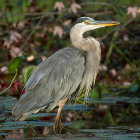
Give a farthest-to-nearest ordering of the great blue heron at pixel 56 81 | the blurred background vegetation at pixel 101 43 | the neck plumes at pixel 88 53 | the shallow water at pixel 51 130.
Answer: the blurred background vegetation at pixel 101 43 < the neck plumes at pixel 88 53 < the great blue heron at pixel 56 81 < the shallow water at pixel 51 130

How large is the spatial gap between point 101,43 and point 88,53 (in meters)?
3.00

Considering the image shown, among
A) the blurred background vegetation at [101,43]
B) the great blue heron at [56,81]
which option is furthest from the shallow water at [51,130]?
the blurred background vegetation at [101,43]

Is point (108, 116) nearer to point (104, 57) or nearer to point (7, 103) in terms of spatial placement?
point (7, 103)

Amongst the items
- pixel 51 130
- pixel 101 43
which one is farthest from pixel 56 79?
pixel 101 43

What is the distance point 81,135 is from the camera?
4.64 metres

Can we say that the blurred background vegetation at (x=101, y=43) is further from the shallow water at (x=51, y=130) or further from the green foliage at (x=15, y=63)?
the shallow water at (x=51, y=130)

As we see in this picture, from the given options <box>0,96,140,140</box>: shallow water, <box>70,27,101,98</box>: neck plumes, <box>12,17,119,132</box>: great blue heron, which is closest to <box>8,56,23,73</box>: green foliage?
<box>12,17,119,132</box>: great blue heron

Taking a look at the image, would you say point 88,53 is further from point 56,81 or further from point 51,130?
point 51,130

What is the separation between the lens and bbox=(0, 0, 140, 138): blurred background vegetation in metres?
7.16

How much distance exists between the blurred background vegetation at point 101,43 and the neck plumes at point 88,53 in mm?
632

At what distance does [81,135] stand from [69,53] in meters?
1.32

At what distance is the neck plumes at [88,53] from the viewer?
5769 millimetres

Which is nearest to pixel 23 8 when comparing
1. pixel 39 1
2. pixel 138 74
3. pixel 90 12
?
pixel 39 1

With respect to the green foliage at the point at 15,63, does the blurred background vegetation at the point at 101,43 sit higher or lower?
lower
